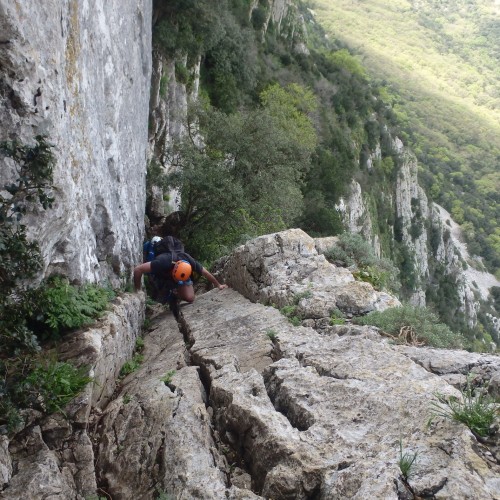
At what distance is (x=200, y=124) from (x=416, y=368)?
603 inches

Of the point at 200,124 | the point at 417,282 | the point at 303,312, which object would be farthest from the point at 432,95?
the point at 303,312

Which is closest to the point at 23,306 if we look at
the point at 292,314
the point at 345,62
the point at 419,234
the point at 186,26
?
the point at 292,314

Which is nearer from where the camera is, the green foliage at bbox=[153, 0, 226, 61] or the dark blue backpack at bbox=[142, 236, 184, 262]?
the dark blue backpack at bbox=[142, 236, 184, 262]

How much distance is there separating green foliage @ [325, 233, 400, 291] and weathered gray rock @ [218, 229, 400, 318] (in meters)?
0.68

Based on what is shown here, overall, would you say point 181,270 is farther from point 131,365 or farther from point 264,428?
point 264,428

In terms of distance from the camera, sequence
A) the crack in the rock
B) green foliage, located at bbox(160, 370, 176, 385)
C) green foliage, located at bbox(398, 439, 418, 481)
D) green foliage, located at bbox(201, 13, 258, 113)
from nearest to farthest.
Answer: the crack in the rock → green foliage, located at bbox(398, 439, 418, 481) → green foliage, located at bbox(160, 370, 176, 385) → green foliage, located at bbox(201, 13, 258, 113)

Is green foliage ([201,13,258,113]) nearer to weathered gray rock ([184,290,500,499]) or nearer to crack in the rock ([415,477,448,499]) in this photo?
weathered gray rock ([184,290,500,499])

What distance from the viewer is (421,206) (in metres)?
76.8

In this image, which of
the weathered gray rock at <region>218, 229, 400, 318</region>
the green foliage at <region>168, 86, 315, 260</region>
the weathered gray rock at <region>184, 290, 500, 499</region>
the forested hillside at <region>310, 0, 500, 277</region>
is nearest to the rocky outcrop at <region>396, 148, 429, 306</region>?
the forested hillside at <region>310, 0, 500, 277</region>

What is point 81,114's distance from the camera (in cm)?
724

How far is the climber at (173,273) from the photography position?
10.1m

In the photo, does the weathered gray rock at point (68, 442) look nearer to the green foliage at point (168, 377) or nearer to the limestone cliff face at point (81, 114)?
the green foliage at point (168, 377)

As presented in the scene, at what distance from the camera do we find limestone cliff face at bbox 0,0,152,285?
5.40 metres

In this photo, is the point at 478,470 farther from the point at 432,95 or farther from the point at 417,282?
the point at 432,95
